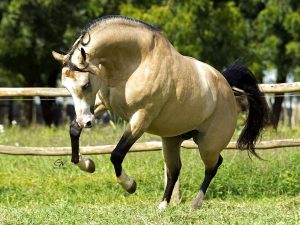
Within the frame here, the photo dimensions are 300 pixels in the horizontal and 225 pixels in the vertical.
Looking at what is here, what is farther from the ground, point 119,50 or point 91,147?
point 119,50

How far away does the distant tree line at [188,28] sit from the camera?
1675 cm

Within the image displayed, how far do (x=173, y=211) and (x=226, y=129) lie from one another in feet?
4.56

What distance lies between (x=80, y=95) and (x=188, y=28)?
34.5 ft

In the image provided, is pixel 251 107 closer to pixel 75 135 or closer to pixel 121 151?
pixel 121 151

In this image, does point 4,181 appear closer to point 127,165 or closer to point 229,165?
point 127,165

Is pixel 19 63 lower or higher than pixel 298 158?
lower

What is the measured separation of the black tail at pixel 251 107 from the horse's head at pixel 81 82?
7.22ft

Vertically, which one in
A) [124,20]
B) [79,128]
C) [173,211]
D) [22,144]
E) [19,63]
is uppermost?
[124,20]

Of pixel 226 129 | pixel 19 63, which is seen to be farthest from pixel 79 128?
pixel 19 63

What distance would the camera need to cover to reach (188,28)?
1645 cm

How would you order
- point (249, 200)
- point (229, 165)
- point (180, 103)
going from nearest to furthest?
point (180, 103) < point (249, 200) < point (229, 165)

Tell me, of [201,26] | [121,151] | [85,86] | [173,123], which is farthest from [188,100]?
[201,26]

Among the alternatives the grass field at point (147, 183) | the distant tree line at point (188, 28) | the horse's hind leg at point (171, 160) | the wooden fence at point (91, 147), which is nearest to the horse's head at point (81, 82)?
the grass field at point (147, 183)

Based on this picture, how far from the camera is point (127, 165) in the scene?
369 inches
